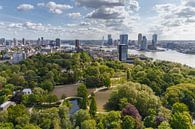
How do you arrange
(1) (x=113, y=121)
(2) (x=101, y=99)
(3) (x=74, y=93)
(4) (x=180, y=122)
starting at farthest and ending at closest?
(3) (x=74, y=93), (2) (x=101, y=99), (1) (x=113, y=121), (4) (x=180, y=122)

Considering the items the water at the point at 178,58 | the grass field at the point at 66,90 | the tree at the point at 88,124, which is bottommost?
the grass field at the point at 66,90

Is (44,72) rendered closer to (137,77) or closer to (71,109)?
(137,77)

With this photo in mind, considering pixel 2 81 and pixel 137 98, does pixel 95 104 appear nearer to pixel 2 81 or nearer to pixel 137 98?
pixel 137 98

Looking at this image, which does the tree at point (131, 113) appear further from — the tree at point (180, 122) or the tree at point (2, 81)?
the tree at point (2, 81)

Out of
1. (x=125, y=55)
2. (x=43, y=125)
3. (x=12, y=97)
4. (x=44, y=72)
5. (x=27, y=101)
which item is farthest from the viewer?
(x=125, y=55)

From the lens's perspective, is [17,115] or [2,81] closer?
[17,115]

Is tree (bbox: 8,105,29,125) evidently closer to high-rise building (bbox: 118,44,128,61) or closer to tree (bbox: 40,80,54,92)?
tree (bbox: 40,80,54,92)

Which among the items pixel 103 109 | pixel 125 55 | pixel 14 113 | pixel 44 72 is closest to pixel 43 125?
→ pixel 14 113

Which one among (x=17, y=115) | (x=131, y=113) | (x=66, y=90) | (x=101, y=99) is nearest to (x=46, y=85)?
(x=66, y=90)

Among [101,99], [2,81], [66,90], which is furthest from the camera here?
[66,90]

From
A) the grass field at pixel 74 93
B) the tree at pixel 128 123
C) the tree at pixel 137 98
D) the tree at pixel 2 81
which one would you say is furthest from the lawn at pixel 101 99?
the tree at pixel 2 81

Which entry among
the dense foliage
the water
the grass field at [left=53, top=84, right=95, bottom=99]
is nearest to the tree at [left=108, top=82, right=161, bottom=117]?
the dense foliage
